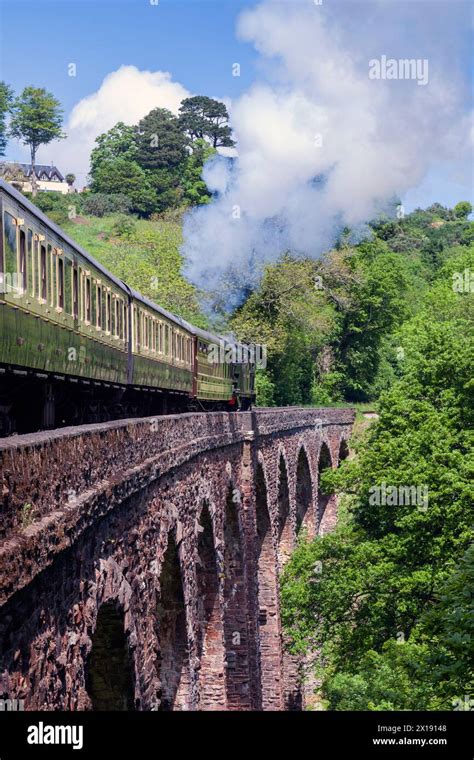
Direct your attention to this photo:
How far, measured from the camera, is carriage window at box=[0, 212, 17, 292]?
444 inches

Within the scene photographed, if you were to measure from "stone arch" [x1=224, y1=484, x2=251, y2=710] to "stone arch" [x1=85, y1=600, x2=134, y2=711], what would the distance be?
1200 cm

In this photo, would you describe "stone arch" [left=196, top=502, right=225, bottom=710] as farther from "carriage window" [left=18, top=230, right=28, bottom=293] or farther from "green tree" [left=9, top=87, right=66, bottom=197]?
"green tree" [left=9, top=87, right=66, bottom=197]

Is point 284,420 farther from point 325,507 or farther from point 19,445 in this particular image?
point 19,445

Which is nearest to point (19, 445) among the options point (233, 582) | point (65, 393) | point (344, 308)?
point (65, 393)

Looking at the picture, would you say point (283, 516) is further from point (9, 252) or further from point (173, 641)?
point (9, 252)

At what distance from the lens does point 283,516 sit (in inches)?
1453

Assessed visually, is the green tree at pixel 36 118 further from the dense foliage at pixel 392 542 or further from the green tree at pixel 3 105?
the dense foliage at pixel 392 542

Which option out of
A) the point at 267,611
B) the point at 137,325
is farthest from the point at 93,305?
the point at 267,611

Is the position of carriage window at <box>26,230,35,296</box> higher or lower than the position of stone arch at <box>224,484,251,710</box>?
higher

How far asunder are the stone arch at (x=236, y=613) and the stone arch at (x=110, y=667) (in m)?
12.0

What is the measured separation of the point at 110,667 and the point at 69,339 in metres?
5.03

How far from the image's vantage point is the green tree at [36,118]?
10681cm

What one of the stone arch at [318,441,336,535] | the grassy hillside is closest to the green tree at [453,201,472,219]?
the grassy hillside

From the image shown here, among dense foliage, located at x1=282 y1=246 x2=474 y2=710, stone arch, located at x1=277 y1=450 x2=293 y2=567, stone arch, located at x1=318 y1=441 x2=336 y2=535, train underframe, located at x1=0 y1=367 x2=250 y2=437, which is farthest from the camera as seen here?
stone arch, located at x1=318 y1=441 x2=336 y2=535
